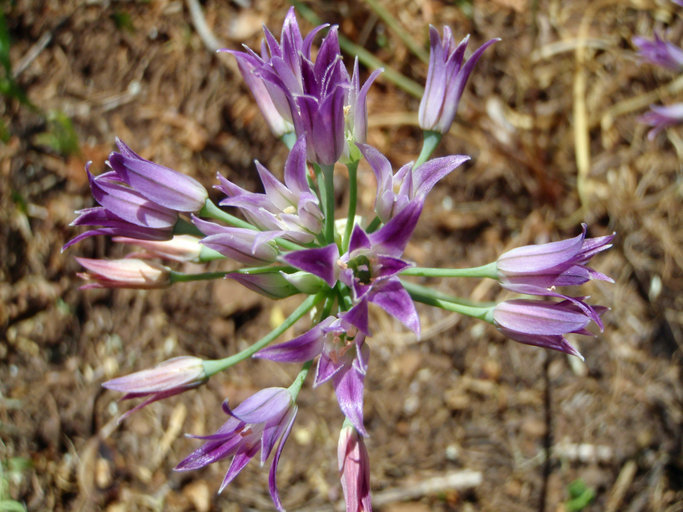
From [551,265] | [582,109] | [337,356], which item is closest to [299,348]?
[337,356]

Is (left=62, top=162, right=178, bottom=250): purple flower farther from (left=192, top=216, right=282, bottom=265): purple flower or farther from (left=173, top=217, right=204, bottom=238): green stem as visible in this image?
Answer: (left=192, top=216, right=282, bottom=265): purple flower

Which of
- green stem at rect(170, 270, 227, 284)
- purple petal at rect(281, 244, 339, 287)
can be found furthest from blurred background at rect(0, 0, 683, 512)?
purple petal at rect(281, 244, 339, 287)

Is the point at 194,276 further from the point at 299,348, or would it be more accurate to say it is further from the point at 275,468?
the point at 275,468

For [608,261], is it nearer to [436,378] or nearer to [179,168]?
[436,378]

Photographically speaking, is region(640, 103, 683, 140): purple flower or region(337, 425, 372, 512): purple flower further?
region(640, 103, 683, 140): purple flower

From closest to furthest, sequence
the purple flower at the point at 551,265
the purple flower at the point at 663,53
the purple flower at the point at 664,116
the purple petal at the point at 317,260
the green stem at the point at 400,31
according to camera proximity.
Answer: the purple petal at the point at 317,260 → the purple flower at the point at 551,265 → the purple flower at the point at 663,53 → the purple flower at the point at 664,116 → the green stem at the point at 400,31

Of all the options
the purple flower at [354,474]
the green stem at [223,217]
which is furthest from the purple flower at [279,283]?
the purple flower at [354,474]

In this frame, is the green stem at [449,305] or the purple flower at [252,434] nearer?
the purple flower at [252,434]

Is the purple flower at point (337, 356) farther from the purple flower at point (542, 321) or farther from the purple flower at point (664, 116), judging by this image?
the purple flower at point (664, 116)
